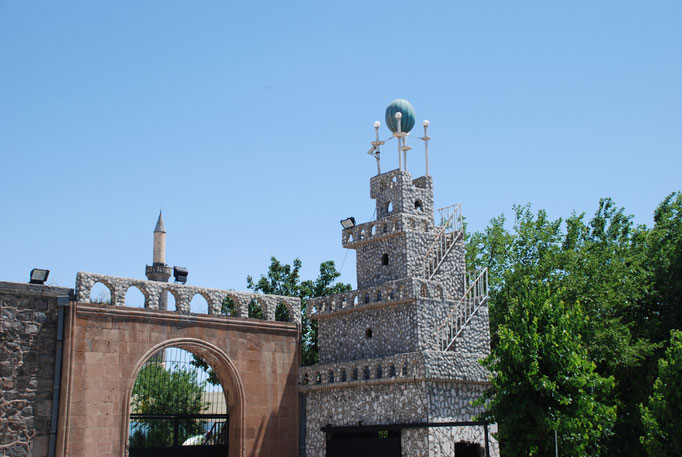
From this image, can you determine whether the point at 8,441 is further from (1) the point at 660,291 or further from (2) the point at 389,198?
(1) the point at 660,291

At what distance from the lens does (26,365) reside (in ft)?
59.4

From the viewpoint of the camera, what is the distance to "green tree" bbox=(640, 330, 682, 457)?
1956cm

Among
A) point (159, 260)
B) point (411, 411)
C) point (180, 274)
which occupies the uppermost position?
point (159, 260)

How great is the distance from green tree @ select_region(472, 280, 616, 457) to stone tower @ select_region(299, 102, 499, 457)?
43.6 inches

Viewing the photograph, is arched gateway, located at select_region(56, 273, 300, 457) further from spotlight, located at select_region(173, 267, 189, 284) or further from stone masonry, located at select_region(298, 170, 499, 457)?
stone masonry, located at select_region(298, 170, 499, 457)

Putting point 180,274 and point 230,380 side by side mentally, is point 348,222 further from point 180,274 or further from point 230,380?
point 230,380

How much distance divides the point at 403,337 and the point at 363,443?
304 cm

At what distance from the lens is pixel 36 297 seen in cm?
1859

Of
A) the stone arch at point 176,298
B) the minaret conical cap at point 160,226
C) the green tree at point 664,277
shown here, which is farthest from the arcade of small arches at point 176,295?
the minaret conical cap at point 160,226

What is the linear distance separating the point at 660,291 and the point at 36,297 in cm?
2160

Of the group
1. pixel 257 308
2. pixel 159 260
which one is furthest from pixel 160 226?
pixel 257 308

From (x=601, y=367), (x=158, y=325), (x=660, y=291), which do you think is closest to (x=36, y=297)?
(x=158, y=325)

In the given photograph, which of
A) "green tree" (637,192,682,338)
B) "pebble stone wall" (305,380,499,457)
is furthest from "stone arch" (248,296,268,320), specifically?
"green tree" (637,192,682,338)

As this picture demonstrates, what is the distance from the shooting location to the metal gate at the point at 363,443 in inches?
776
